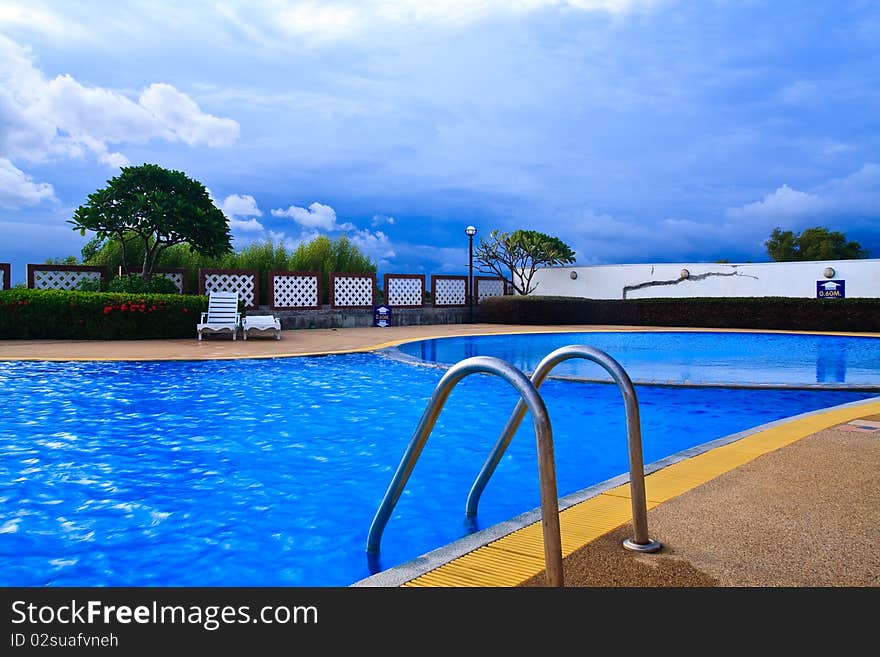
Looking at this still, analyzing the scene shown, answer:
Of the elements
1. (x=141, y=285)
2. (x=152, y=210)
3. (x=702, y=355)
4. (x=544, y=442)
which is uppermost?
Result: (x=152, y=210)

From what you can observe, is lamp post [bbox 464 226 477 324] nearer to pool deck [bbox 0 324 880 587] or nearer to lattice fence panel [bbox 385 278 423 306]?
lattice fence panel [bbox 385 278 423 306]

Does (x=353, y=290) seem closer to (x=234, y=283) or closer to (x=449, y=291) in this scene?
(x=234, y=283)

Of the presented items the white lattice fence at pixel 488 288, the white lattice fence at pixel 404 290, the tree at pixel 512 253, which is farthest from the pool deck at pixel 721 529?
the tree at pixel 512 253

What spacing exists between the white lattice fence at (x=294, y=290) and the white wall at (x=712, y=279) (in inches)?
460

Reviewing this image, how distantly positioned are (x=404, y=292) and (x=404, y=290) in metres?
0.06

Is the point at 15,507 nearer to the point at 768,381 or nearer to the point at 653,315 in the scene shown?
the point at 768,381

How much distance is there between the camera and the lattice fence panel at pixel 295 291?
17125 mm

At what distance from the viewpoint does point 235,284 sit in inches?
656

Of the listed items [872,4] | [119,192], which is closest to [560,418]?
[119,192]

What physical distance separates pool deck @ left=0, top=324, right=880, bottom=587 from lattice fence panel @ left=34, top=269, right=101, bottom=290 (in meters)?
14.2

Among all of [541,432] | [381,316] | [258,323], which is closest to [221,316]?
[258,323]

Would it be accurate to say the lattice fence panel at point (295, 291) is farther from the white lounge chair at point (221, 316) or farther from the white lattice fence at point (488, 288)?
the white lattice fence at point (488, 288)

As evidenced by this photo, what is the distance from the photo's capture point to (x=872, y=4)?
14.3m

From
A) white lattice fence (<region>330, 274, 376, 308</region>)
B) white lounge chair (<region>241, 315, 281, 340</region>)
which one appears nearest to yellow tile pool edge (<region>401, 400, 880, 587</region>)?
white lounge chair (<region>241, 315, 281, 340</region>)
